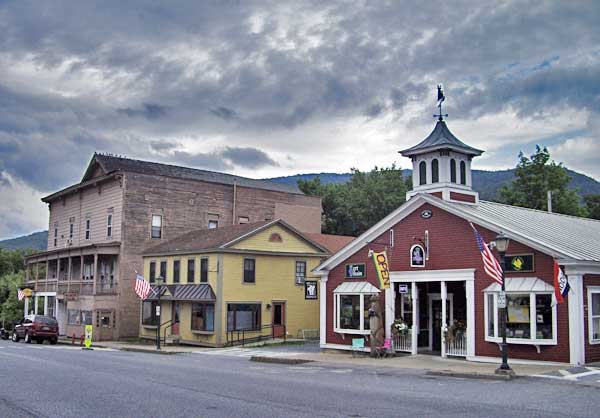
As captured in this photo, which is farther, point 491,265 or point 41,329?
point 41,329

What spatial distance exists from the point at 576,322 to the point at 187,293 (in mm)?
22777

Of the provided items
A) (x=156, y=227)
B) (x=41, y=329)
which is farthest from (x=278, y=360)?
(x=156, y=227)

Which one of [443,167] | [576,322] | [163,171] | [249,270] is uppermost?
[163,171]

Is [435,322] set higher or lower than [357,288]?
lower

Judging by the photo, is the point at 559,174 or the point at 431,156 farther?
the point at 559,174

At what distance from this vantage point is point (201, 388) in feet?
53.8

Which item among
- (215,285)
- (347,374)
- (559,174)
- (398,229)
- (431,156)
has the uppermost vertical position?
(559,174)

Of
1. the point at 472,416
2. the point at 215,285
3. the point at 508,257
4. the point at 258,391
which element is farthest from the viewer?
the point at 215,285

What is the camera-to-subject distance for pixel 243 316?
3894 centimetres

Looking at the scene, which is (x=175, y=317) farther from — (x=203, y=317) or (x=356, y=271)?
(x=356, y=271)

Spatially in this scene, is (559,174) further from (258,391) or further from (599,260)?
(258,391)

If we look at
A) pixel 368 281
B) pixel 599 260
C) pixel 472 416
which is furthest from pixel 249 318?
pixel 472 416

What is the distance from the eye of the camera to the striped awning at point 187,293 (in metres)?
37.8

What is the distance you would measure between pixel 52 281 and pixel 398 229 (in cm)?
3363
